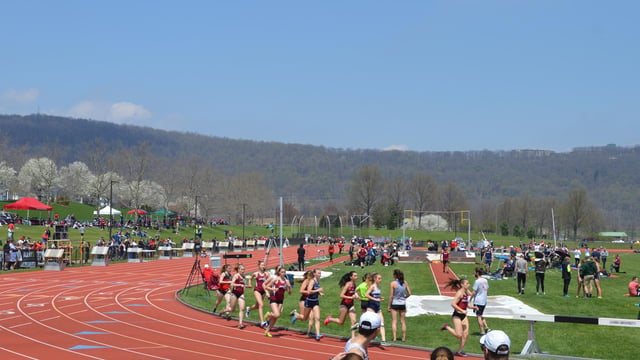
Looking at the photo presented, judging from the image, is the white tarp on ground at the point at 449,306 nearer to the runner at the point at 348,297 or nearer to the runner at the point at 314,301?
the runner at the point at 348,297

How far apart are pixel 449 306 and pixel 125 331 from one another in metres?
11.1

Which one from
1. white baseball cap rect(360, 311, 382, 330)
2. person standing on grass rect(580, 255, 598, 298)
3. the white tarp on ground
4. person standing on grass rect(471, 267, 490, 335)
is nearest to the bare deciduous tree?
person standing on grass rect(580, 255, 598, 298)

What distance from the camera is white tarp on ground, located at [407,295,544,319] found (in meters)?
22.8

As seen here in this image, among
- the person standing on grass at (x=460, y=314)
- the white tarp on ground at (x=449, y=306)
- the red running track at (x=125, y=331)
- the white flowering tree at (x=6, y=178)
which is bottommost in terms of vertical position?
the red running track at (x=125, y=331)

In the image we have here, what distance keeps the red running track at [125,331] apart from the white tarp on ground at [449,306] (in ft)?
19.2

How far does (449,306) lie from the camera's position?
24.6 meters

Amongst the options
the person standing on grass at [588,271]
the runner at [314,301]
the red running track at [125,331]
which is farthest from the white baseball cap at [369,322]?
the person standing on grass at [588,271]

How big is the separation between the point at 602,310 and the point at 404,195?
156427 mm

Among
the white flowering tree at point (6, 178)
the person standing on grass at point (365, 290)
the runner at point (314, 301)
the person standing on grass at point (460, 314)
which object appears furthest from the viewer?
the white flowering tree at point (6, 178)

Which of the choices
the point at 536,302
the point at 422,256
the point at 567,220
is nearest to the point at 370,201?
the point at 567,220

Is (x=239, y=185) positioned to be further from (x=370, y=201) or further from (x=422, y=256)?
(x=422, y=256)

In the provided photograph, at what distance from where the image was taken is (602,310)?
917 inches

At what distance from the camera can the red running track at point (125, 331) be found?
16.2 metres

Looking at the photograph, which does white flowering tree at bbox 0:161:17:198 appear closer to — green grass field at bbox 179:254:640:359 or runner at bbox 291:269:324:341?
green grass field at bbox 179:254:640:359
